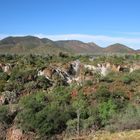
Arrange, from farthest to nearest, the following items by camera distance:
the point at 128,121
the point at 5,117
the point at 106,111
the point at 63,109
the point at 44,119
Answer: the point at 63,109, the point at 5,117, the point at 106,111, the point at 44,119, the point at 128,121

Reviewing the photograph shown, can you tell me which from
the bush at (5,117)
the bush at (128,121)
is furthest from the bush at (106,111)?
the bush at (5,117)

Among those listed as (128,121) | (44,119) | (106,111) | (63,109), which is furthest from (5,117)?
(128,121)

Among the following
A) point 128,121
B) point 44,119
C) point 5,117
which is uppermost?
point 128,121

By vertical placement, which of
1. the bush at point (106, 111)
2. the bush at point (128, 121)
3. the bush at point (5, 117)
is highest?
the bush at point (128, 121)

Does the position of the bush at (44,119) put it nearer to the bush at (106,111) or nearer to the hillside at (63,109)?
the hillside at (63,109)

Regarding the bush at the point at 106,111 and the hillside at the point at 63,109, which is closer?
the hillside at the point at 63,109

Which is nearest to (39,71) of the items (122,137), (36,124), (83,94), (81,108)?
(83,94)

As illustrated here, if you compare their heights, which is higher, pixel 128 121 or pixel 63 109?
pixel 128 121

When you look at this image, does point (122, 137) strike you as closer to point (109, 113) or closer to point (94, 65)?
point (109, 113)

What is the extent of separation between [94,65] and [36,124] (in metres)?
45.3

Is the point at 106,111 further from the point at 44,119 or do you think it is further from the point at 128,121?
the point at 128,121

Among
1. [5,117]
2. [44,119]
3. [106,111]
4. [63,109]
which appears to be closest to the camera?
[44,119]

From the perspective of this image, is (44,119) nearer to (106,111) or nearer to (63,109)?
(63,109)

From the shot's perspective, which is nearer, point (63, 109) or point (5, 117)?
point (5, 117)
